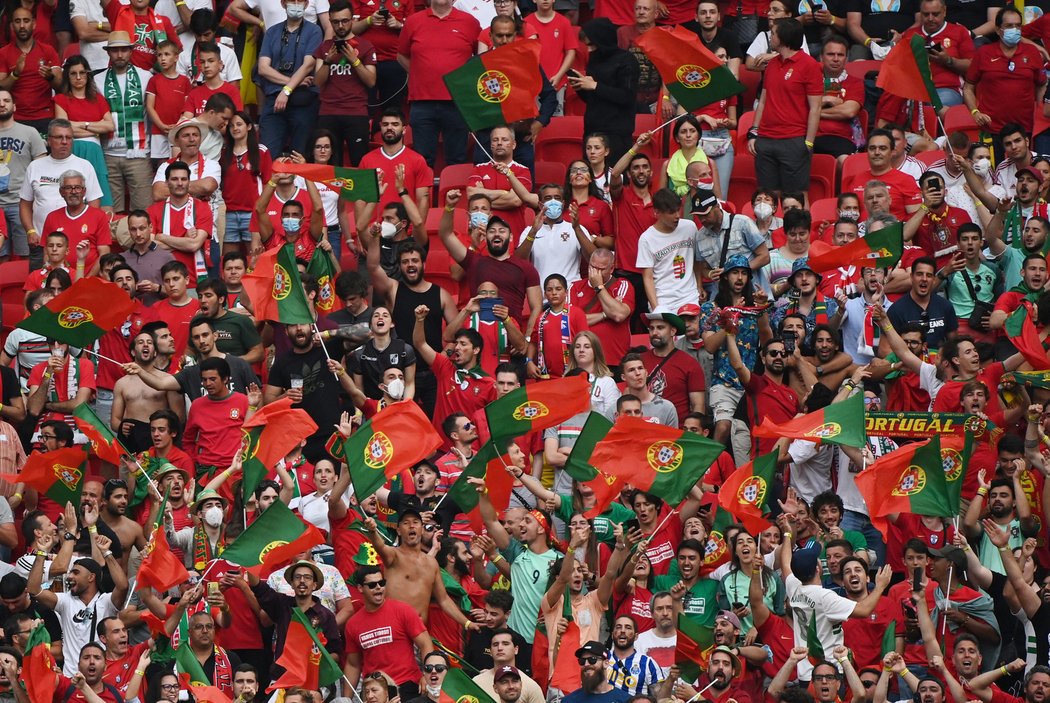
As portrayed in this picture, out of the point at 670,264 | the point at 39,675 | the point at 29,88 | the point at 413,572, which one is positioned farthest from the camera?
the point at 29,88

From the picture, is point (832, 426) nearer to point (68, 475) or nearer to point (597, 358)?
point (597, 358)

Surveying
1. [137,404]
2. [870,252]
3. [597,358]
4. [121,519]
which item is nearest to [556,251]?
[597,358]

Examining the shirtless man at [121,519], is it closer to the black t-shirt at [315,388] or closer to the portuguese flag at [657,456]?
the black t-shirt at [315,388]

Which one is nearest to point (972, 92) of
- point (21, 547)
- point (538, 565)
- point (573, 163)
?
point (573, 163)

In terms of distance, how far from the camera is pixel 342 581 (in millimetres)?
15797

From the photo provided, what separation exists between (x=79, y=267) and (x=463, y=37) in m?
3.60

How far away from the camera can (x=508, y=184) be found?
61.4 ft

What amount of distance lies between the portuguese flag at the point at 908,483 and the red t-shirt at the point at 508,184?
421 centimetres

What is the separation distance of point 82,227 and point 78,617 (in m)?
3.93

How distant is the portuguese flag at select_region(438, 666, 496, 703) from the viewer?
14398 millimetres

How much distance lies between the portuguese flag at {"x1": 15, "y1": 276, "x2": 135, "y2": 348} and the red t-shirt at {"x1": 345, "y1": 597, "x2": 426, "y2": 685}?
10.7 feet

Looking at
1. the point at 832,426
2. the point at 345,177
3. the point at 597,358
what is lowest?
the point at 597,358

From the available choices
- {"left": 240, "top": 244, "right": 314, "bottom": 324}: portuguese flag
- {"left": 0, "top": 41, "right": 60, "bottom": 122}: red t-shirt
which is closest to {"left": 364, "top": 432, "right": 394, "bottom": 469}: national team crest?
{"left": 240, "top": 244, "right": 314, "bottom": 324}: portuguese flag

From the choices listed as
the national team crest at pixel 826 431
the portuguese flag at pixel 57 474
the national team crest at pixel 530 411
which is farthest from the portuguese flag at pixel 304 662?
the national team crest at pixel 826 431
